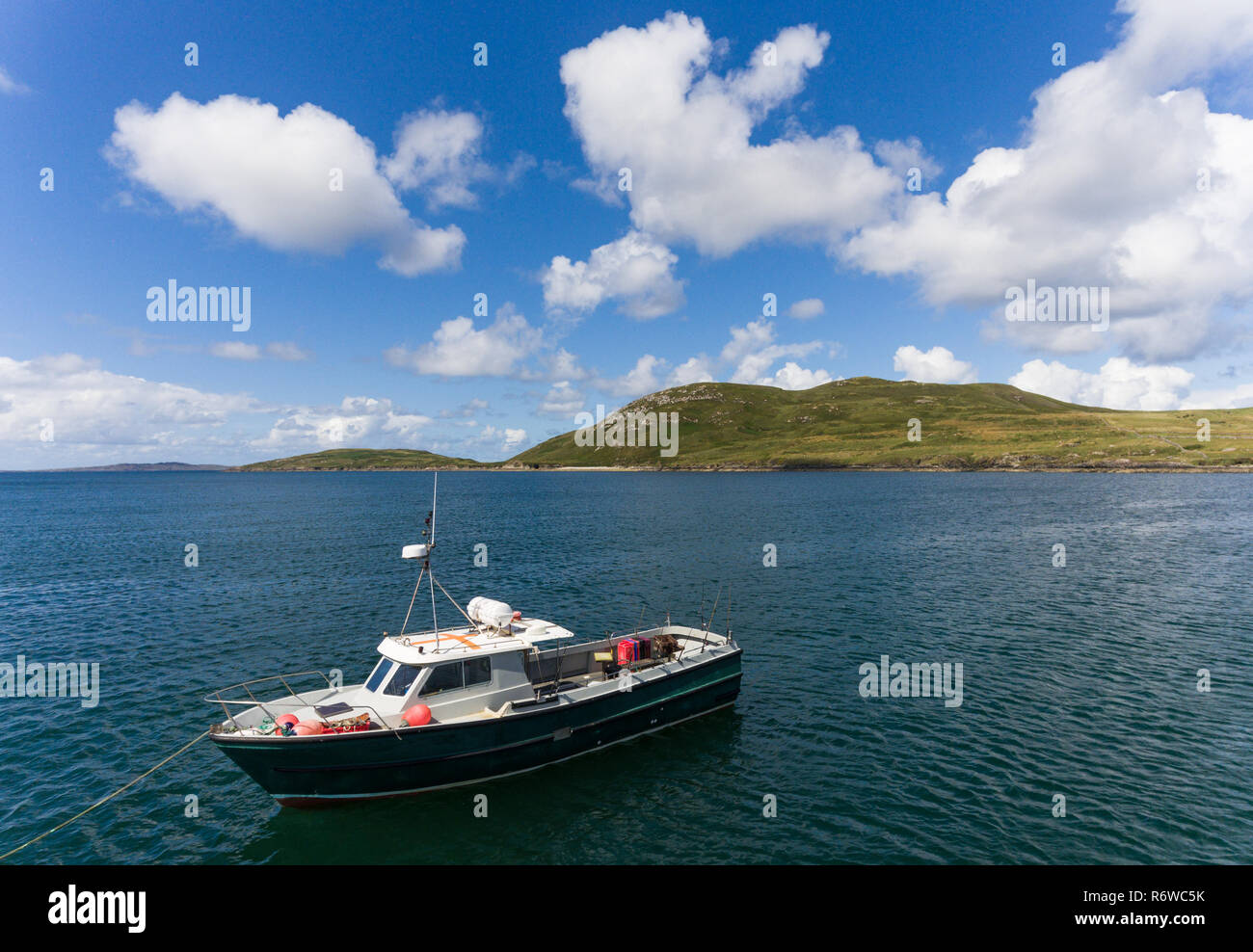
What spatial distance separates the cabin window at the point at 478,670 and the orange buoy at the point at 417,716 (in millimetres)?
1803

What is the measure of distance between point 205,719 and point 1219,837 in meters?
35.8

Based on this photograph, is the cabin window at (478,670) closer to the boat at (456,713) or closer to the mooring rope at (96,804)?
the boat at (456,713)

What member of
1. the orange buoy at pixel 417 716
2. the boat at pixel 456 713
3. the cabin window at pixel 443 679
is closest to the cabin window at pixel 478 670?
the boat at pixel 456 713

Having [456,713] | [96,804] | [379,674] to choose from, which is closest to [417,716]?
[456,713]

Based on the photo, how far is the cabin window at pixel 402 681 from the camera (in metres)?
19.9

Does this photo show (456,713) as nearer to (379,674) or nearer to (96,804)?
(379,674)

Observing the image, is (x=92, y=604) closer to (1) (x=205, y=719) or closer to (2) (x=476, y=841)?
(1) (x=205, y=719)

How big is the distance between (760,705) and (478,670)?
513 inches

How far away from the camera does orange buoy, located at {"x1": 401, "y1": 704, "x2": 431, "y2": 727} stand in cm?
1879

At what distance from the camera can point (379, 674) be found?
20.9 metres

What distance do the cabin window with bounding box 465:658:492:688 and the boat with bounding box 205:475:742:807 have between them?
0.11 ft

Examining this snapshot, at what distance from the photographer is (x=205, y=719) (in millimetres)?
24500
